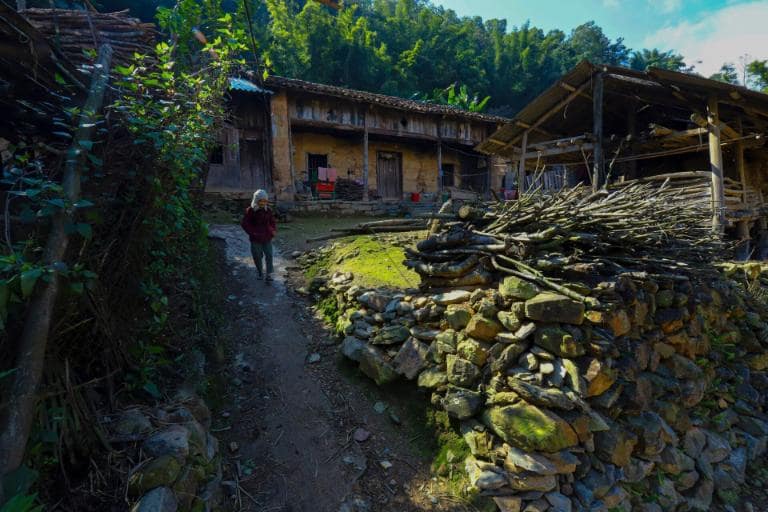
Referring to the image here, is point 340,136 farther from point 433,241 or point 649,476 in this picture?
point 649,476

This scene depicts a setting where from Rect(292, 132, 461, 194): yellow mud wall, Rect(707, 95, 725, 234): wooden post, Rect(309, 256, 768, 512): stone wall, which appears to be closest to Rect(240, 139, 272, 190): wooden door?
Rect(292, 132, 461, 194): yellow mud wall

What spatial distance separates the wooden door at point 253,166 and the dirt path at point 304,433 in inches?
369

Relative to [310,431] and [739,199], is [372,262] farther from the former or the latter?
[739,199]

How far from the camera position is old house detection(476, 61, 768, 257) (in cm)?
735

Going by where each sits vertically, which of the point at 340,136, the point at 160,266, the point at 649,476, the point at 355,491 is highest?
the point at 340,136

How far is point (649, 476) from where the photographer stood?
3271 mm

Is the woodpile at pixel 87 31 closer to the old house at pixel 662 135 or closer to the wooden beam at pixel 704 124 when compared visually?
the old house at pixel 662 135

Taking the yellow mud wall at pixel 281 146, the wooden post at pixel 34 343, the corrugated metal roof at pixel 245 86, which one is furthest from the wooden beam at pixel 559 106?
the wooden post at pixel 34 343

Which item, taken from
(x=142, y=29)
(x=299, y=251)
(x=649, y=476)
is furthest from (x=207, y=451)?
(x=299, y=251)

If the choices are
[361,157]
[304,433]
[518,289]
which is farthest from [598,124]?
[304,433]

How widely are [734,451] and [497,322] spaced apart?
3.55m

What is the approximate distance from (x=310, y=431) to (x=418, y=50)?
2553 cm

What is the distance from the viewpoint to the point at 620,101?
31.8 ft

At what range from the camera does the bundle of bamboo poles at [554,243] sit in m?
3.45
